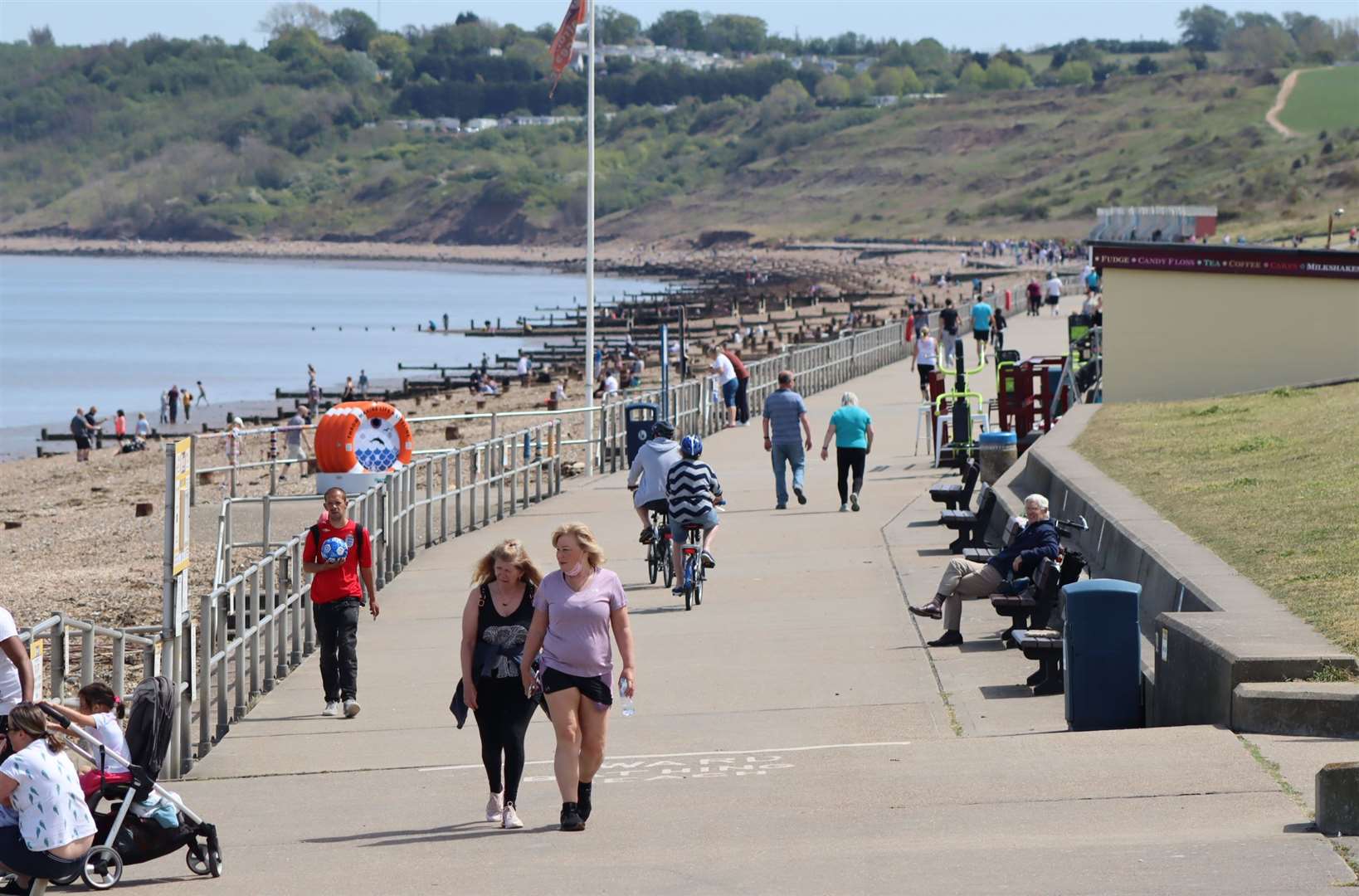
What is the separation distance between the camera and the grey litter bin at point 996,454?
21.9 m

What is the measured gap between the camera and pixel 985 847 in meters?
7.97

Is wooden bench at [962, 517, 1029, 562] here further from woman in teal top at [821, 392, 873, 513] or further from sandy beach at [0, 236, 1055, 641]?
sandy beach at [0, 236, 1055, 641]

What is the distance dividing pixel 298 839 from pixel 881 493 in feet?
50.0

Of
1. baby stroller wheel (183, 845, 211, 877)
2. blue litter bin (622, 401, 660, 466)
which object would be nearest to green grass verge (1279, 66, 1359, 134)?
blue litter bin (622, 401, 660, 466)

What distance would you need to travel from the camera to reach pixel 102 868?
A: 8.05m

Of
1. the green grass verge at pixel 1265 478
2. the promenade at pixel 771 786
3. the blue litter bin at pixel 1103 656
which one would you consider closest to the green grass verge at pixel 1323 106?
the green grass verge at pixel 1265 478

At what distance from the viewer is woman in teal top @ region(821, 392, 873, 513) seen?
21.2 metres

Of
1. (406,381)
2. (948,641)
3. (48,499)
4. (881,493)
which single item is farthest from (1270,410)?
(406,381)

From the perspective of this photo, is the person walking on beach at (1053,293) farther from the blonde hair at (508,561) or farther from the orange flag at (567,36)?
the blonde hair at (508,561)

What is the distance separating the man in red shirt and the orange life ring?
32.3 ft

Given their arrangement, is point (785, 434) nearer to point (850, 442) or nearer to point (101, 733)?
point (850, 442)

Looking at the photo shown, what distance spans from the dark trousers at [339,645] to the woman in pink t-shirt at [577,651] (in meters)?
3.83

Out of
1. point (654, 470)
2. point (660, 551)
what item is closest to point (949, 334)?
point (660, 551)

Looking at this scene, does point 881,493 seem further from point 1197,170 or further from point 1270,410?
point 1197,170
